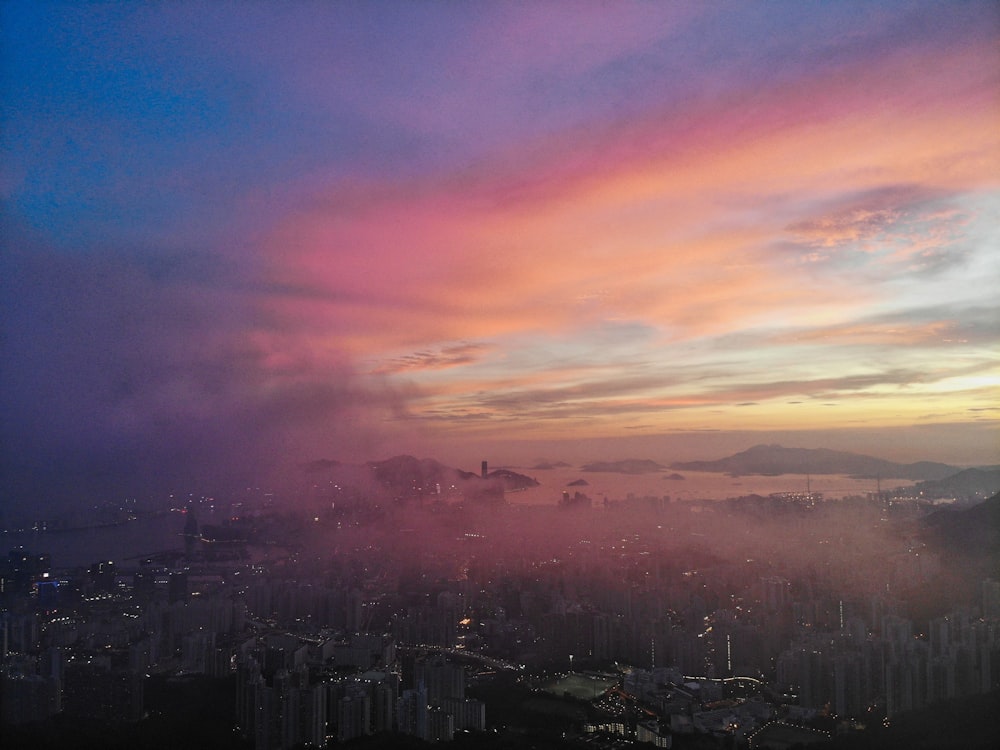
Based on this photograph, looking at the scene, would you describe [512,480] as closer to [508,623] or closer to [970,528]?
[508,623]

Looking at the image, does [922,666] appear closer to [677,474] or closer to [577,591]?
[577,591]

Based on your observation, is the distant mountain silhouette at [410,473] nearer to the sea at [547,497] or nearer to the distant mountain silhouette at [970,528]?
the sea at [547,497]

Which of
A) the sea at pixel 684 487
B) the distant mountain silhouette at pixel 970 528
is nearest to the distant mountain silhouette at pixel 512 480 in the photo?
the sea at pixel 684 487

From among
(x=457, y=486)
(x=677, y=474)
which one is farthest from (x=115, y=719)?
(x=677, y=474)

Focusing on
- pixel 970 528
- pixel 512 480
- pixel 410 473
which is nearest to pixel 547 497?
pixel 512 480

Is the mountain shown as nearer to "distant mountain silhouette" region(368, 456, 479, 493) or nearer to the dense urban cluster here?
the dense urban cluster
